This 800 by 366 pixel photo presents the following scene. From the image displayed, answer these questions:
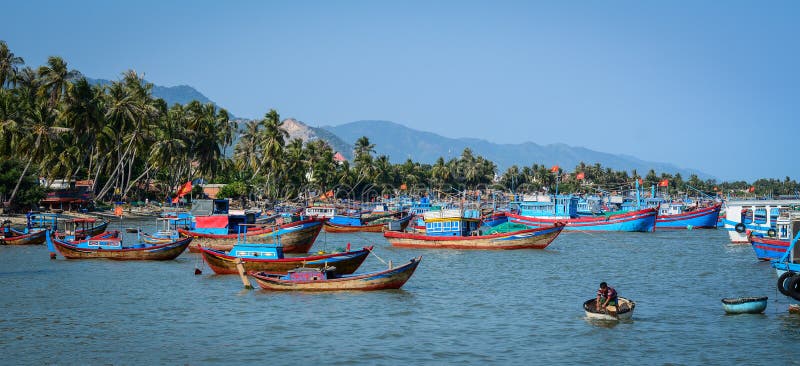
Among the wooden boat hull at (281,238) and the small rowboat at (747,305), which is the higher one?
the wooden boat hull at (281,238)

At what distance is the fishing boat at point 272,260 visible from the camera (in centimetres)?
3669

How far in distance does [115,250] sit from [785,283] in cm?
3586

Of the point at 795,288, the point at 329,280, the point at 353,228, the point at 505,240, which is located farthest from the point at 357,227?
the point at 795,288

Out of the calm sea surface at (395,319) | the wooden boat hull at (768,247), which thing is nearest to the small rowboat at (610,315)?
the calm sea surface at (395,319)

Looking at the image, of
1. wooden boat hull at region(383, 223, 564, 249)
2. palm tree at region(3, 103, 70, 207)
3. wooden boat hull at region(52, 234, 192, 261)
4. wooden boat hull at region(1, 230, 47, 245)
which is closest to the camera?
wooden boat hull at region(52, 234, 192, 261)

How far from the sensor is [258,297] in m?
33.6

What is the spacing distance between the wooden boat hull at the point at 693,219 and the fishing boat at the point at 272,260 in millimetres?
62740

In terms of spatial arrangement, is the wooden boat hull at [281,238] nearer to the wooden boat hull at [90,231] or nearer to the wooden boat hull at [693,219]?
the wooden boat hull at [90,231]

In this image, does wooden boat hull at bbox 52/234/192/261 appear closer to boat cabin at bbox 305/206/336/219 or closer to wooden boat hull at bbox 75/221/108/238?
wooden boat hull at bbox 75/221/108/238

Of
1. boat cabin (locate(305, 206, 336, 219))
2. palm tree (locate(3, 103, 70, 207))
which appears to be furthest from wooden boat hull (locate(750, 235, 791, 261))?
palm tree (locate(3, 103, 70, 207))

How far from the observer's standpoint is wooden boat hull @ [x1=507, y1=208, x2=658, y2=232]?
3238 inches

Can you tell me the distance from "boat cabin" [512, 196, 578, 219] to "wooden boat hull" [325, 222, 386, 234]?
16.2 m

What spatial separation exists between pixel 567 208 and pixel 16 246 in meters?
53.0

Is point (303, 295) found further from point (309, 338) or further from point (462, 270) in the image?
point (462, 270)
